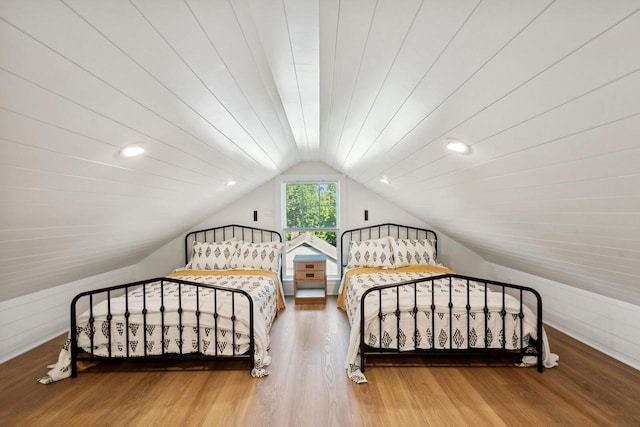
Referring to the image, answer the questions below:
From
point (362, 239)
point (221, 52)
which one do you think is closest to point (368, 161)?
point (362, 239)

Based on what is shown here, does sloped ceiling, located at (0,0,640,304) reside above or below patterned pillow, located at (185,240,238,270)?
above

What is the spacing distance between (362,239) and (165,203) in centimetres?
295

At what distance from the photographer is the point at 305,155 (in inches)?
190

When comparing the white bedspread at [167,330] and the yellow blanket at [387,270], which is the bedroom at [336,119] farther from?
the yellow blanket at [387,270]

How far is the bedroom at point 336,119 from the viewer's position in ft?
3.36

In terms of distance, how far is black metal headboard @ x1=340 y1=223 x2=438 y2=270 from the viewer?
5.14 meters

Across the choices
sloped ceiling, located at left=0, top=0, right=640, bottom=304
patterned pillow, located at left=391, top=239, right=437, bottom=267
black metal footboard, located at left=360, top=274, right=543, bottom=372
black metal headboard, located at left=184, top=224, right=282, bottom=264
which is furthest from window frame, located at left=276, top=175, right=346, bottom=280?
black metal footboard, located at left=360, top=274, right=543, bottom=372

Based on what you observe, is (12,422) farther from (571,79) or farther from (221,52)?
(571,79)

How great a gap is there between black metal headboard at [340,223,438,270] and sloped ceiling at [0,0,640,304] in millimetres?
2123

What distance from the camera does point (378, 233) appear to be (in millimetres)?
5215

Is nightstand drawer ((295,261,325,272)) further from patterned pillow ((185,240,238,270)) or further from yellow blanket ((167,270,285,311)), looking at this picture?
patterned pillow ((185,240,238,270))

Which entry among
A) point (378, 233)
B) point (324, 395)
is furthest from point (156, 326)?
point (378, 233)

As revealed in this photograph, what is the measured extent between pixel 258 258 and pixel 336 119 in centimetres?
247

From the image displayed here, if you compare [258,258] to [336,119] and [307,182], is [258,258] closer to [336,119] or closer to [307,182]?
[307,182]
